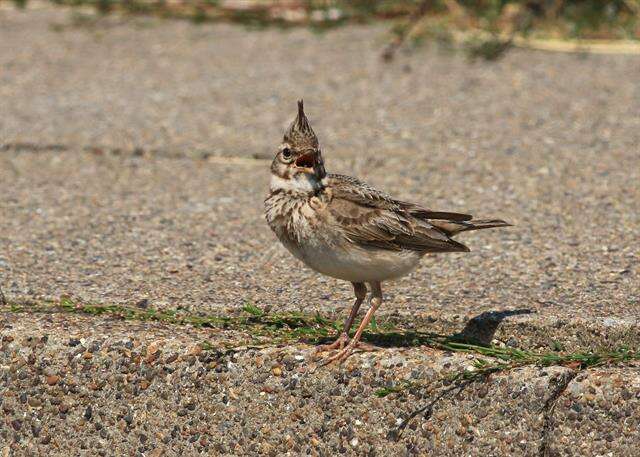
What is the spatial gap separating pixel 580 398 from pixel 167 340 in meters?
1.69

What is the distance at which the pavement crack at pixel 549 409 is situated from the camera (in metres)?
4.28

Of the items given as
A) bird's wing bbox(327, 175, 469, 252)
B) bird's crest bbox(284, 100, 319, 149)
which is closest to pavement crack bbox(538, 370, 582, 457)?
bird's wing bbox(327, 175, 469, 252)

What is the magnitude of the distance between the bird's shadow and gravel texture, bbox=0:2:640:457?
0.02 metres

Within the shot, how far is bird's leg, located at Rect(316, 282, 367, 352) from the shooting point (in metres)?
4.70

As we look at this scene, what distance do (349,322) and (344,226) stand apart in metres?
0.41

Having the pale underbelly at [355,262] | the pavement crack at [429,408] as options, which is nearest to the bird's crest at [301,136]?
the pale underbelly at [355,262]

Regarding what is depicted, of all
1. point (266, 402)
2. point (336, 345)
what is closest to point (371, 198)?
point (336, 345)

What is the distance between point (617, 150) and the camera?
739 cm

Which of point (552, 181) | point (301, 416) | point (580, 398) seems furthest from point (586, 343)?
point (552, 181)

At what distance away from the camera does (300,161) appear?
16.1 ft

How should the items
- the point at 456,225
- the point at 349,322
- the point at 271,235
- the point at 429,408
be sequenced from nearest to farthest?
the point at 429,408, the point at 349,322, the point at 456,225, the point at 271,235

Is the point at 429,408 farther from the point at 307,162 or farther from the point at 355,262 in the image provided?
the point at 307,162

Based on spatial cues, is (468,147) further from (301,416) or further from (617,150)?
(301,416)

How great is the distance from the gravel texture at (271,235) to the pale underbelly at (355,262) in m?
0.33
